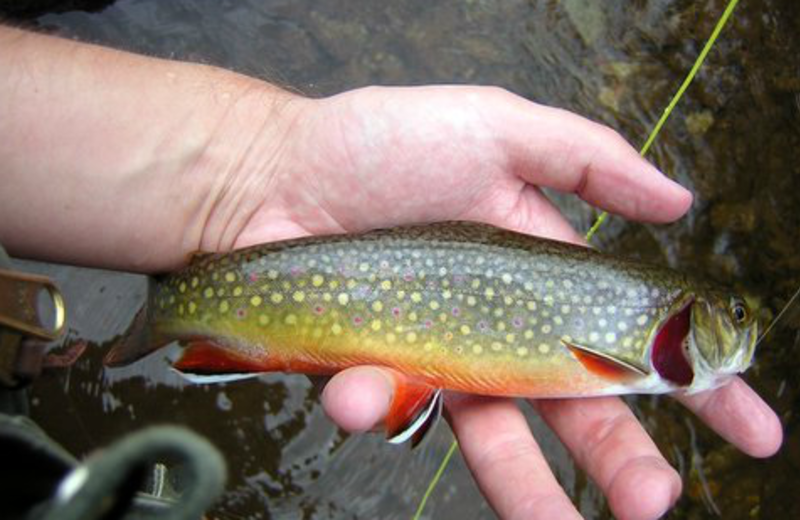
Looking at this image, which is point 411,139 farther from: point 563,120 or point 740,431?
point 740,431

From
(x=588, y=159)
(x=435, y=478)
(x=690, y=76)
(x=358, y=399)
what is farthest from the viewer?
(x=690, y=76)

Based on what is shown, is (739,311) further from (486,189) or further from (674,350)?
(486,189)

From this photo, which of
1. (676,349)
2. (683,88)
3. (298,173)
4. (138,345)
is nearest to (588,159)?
(676,349)

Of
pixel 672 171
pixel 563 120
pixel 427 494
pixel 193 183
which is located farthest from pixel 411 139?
pixel 672 171

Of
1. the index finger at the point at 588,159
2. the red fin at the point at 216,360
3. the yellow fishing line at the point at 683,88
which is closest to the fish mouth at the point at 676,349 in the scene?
the index finger at the point at 588,159

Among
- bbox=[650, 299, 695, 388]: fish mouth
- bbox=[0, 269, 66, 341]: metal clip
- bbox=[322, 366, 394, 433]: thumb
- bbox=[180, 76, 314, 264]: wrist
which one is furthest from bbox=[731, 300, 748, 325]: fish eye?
bbox=[0, 269, 66, 341]: metal clip
